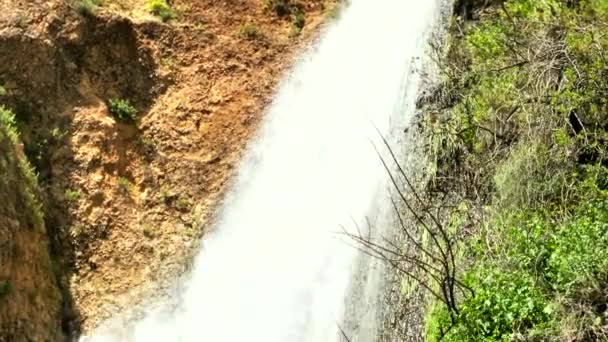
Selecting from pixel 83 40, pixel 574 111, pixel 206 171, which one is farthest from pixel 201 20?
pixel 574 111

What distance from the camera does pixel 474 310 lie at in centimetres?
554

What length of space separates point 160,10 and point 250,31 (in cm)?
175

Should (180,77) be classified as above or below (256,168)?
above

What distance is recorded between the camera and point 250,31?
1309 cm

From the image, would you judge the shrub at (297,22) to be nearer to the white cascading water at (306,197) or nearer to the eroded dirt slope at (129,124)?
the eroded dirt slope at (129,124)

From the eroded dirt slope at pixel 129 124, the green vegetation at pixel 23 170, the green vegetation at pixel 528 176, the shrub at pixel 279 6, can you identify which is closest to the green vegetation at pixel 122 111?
the eroded dirt slope at pixel 129 124

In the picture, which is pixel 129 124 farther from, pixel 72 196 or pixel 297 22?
pixel 297 22

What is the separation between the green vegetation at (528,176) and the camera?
5.20 m

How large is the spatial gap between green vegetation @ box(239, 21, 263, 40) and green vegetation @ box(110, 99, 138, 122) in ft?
8.57

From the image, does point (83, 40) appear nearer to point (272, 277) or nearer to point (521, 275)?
point (272, 277)

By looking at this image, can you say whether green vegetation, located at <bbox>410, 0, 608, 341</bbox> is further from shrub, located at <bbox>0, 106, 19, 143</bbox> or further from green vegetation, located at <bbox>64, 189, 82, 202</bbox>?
shrub, located at <bbox>0, 106, 19, 143</bbox>

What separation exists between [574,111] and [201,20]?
339 inches

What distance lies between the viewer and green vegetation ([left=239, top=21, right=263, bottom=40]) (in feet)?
43.0

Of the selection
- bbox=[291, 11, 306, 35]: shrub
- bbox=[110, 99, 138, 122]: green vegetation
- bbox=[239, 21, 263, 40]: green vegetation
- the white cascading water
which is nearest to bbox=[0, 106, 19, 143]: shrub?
bbox=[110, 99, 138, 122]: green vegetation
